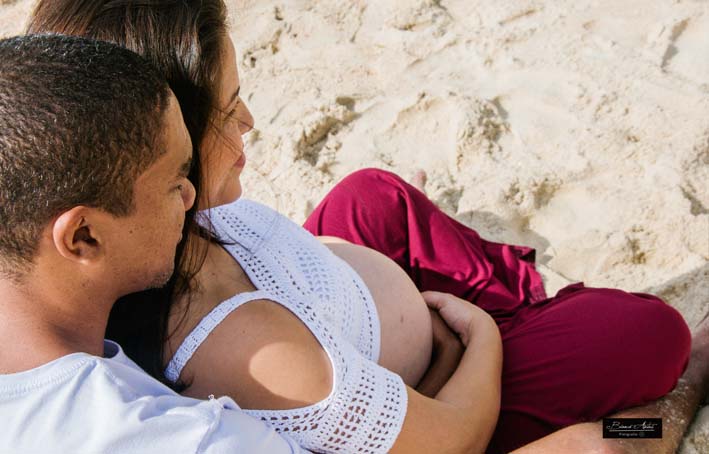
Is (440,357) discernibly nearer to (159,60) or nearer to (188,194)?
(188,194)

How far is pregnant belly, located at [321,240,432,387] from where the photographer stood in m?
1.53

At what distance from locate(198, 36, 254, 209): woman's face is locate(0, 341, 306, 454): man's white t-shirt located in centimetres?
39

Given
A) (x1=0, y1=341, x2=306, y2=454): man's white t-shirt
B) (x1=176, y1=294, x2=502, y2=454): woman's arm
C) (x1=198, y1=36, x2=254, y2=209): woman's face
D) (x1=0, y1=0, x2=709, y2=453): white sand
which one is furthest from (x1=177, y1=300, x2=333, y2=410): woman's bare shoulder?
(x1=0, y1=0, x2=709, y2=453): white sand

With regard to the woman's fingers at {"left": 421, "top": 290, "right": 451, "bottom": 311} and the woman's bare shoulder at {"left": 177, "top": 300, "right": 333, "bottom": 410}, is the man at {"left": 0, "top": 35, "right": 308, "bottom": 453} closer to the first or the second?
the woman's bare shoulder at {"left": 177, "top": 300, "right": 333, "bottom": 410}

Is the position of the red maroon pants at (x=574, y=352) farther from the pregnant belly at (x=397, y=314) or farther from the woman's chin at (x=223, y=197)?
the woman's chin at (x=223, y=197)

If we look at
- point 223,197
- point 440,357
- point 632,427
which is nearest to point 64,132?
point 223,197

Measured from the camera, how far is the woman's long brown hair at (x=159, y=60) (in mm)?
1185

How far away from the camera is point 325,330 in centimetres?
123

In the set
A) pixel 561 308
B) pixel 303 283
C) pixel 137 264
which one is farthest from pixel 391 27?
pixel 137 264

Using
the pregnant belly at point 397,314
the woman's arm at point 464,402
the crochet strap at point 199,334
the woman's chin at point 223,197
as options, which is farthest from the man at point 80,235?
the pregnant belly at point 397,314

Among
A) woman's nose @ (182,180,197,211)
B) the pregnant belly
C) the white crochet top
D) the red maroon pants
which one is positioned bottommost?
the red maroon pants

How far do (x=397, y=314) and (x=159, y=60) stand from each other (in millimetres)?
716

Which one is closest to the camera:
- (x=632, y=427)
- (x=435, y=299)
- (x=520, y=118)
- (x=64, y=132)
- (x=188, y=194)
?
(x=64, y=132)

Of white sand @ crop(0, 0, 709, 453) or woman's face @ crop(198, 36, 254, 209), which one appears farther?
white sand @ crop(0, 0, 709, 453)
